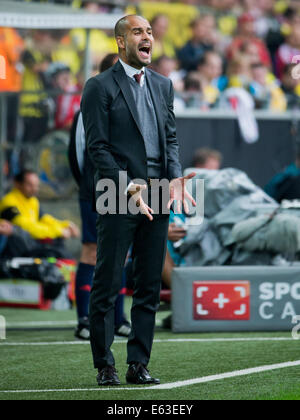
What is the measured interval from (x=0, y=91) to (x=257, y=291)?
5093 millimetres

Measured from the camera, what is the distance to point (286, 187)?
10555 mm

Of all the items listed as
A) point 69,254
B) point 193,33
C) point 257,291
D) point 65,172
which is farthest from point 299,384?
point 193,33

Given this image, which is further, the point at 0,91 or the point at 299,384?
the point at 0,91

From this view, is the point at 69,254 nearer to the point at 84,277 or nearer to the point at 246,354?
the point at 84,277

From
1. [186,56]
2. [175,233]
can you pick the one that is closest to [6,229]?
[175,233]

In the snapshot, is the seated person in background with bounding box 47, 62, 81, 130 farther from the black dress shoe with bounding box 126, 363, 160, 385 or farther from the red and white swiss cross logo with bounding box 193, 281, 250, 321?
the black dress shoe with bounding box 126, 363, 160, 385

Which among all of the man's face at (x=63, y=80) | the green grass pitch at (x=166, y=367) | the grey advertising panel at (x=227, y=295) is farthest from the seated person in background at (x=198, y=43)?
the green grass pitch at (x=166, y=367)

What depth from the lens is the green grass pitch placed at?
5.24m

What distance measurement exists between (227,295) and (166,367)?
1.99m

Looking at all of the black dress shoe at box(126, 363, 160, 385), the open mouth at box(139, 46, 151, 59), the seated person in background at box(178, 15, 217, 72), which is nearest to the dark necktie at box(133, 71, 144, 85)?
the open mouth at box(139, 46, 151, 59)

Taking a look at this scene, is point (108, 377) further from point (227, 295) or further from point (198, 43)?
point (198, 43)

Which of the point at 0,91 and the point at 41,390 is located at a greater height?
the point at 0,91

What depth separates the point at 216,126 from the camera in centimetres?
1254

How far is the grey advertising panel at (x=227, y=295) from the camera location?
819 centimetres
